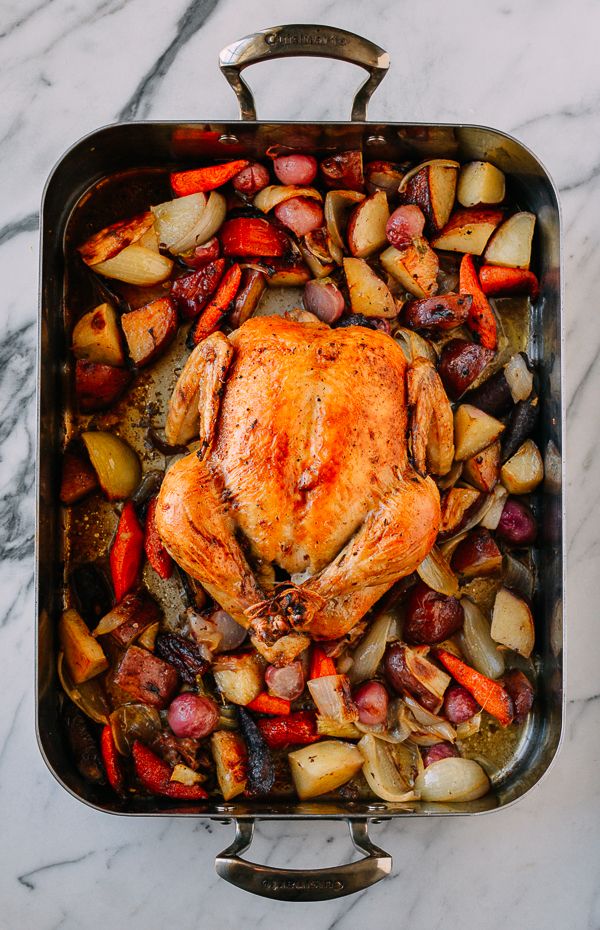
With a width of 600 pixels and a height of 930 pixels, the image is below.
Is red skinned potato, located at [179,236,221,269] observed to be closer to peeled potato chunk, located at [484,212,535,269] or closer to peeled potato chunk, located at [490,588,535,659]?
peeled potato chunk, located at [484,212,535,269]

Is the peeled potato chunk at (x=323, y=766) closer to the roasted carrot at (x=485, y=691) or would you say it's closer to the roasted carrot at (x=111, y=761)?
the roasted carrot at (x=485, y=691)

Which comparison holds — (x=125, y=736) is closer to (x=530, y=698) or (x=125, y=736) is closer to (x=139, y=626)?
(x=139, y=626)

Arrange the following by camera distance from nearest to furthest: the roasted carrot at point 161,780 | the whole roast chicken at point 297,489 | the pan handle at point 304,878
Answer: the whole roast chicken at point 297,489, the pan handle at point 304,878, the roasted carrot at point 161,780

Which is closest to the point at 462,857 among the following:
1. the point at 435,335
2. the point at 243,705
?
the point at 243,705

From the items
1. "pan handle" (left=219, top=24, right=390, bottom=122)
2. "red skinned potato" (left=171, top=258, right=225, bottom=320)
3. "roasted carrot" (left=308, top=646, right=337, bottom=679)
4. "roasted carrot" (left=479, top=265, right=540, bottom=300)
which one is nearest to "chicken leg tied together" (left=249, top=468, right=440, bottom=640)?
"roasted carrot" (left=308, top=646, right=337, bottom=679)

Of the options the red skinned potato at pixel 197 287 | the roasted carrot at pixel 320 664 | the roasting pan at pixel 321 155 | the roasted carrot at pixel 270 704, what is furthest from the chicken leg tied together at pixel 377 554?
the red skinned potato at pixel 197 287

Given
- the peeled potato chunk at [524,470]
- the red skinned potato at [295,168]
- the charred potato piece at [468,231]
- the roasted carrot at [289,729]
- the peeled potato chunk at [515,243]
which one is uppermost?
the red skinned potato at [295,168]

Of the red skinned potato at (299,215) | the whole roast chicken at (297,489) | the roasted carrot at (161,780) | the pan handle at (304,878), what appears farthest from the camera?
the red skinned potato at (299,215)
